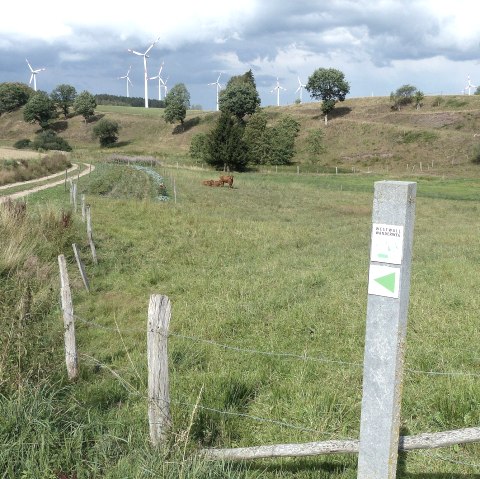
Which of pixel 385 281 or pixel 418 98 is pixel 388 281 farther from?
pixel 418 98

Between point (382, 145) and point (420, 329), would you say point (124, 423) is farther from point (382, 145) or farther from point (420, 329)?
point (382, 145)

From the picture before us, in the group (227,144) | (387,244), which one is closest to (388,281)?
(387,244)

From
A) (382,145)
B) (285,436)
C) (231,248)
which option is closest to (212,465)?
(285,436)

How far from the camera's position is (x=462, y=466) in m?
4.39

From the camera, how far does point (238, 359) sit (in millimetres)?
6988

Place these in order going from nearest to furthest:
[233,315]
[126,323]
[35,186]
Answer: [233,315]
[126,323]
[35,186]

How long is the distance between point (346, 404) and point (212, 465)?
76.3 inches

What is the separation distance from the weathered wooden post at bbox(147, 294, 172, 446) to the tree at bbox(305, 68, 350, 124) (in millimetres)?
105165

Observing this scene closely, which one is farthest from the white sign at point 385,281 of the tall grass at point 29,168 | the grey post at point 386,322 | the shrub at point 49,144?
the shrub at point 49,144

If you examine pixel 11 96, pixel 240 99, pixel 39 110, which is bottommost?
pixel 39 110

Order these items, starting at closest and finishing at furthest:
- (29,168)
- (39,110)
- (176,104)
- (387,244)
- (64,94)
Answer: (387,244), (29,168), (176,104), (39,110), (64,94)

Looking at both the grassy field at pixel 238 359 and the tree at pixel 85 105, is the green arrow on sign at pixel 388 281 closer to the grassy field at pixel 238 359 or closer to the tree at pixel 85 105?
the grassy field at pixel 238 359

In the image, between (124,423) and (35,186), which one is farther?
(35,186)

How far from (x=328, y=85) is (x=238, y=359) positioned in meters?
106
